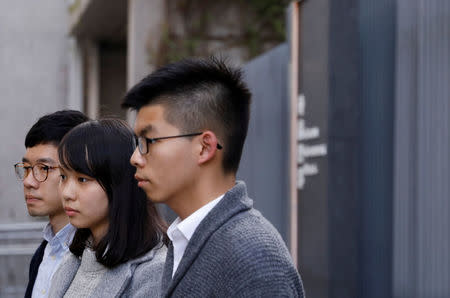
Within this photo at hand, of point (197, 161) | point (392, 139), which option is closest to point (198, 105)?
point (197, 161)

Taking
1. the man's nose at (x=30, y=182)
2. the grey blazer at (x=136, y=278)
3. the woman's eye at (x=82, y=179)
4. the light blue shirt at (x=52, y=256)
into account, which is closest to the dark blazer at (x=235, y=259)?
the grey blazer at (x=136, y=278)

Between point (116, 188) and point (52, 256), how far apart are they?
722 mm

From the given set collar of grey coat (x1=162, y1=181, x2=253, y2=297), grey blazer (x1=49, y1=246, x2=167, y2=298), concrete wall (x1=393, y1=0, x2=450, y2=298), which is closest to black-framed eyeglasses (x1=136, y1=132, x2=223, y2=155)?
collar of grey coat (x1=162, y1=181, x2=253, y2=297)

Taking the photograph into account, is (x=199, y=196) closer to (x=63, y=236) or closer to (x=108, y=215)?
(x=108, y=215)

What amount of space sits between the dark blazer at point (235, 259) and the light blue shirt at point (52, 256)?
128 cm

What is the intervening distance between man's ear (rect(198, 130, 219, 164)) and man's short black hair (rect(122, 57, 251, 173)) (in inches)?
1.0

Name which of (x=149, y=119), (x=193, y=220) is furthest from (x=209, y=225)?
(x=149, y=119)

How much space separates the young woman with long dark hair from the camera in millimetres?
2514

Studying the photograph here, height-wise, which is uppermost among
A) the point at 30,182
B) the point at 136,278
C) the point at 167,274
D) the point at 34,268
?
the point at 30,182

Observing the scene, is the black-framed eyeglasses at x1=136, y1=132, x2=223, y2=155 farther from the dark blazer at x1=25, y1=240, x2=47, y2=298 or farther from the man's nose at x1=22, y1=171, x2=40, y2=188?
the dark blazer at x1=25, y1=240, x2=47, y2=298

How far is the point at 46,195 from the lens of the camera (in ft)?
10.4

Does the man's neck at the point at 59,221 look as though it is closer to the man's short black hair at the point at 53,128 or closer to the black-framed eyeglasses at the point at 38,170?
the black-framed eyeglasses at the point at 38,170

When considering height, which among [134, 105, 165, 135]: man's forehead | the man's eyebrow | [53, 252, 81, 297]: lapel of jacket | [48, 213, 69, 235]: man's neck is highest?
[134, 105, 165, 135]: man's forehead

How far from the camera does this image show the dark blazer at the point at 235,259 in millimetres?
1753
